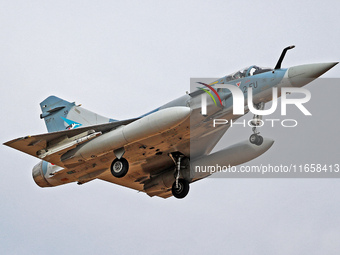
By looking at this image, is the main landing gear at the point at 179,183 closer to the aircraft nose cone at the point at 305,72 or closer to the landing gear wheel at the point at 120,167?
the landing gear wheel at the point at 120,167

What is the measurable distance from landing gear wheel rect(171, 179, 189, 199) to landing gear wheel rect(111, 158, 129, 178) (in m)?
2.79

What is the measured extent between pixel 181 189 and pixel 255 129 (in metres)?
4.42

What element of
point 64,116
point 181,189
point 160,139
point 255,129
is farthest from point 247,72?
point 64,116

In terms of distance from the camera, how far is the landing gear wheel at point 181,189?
2528cm

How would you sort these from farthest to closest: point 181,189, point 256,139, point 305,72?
1. point 181,189
2. point 256,139
3. point 305,72

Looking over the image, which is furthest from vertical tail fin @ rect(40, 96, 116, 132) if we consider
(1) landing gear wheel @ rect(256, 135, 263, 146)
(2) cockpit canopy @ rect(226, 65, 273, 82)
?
(1) landing gear wheel @ rect(256, 135, 263, 146)

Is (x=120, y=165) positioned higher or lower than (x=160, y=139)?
lower

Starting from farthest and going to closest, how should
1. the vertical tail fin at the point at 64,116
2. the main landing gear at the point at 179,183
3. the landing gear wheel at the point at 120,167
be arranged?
the vertical tail fin at the point at 64,116
the main landing gear at the point at 179,183
the landing gear wheel at the point at 120,167

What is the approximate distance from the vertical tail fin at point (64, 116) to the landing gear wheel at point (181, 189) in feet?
12.5

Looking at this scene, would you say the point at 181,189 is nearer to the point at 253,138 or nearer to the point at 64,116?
the point at 253,138

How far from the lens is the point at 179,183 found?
25375mm

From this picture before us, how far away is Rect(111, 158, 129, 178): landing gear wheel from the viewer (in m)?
23.4

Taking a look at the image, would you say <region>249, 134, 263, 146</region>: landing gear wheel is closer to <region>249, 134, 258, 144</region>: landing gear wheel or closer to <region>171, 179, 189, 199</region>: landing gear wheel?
<region>249, 134, 258, 144</region>: landing gear wheel

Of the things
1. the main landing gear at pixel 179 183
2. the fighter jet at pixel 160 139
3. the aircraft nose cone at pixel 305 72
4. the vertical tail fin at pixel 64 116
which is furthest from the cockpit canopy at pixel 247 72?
the vertical tail fin at pixel 64 116
